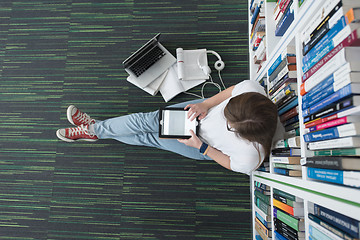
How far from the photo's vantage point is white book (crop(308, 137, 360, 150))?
25.1 inches

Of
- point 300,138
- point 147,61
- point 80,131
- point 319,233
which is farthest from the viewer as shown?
point 147,61

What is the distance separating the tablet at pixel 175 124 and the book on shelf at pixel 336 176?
0.63 metres

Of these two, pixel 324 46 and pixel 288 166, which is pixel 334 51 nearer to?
pixel 324 46

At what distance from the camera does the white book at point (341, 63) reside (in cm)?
63

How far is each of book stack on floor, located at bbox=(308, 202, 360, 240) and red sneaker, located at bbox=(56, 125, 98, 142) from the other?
140 centimetres

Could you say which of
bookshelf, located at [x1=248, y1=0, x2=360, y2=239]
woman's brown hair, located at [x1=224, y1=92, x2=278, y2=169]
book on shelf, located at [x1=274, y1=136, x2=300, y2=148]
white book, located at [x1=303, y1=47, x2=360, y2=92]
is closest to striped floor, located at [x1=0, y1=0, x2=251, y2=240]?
bookshelf, located at [x1=248, y1=0, x2=360, y2=239]

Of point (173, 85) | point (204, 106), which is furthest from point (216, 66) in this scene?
point (204, 106)

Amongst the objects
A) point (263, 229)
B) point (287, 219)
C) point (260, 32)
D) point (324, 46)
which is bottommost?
point (263, 229)

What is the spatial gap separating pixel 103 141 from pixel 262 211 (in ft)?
4.06

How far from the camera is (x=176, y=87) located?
178 centimetres

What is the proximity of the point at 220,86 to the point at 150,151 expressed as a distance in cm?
75

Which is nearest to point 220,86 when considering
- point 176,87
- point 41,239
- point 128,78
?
point 176,87

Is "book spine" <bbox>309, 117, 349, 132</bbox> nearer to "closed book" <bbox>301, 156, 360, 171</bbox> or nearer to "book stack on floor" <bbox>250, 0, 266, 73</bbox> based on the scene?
"closed book" <bbox>301, 156, 360, 171</bbox>

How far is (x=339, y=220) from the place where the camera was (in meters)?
0.69
